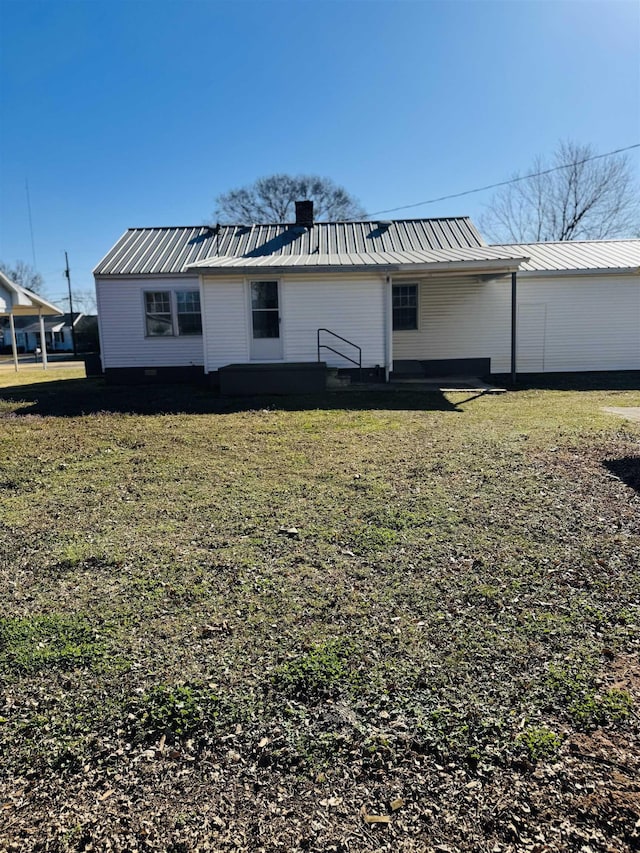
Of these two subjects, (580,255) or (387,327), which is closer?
(387,327)

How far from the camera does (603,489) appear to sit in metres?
5.29

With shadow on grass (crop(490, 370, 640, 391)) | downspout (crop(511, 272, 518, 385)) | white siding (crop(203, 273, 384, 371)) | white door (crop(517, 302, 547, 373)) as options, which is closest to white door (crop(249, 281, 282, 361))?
white siding (crop(203, 273, 384, 371))

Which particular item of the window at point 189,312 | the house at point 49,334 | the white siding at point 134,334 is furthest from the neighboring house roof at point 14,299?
the house at point 49,334

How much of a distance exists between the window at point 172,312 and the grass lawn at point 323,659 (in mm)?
10231

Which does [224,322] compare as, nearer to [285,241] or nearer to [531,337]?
[285,241]

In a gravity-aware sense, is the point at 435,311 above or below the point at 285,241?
below

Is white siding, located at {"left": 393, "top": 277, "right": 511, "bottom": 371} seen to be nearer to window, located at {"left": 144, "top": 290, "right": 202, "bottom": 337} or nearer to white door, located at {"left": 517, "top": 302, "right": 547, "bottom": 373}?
white door, located at {"left": 517, "top": 302, "right": 547, "bottom": 373}

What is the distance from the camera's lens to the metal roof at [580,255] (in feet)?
49.5

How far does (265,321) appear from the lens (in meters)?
13.2

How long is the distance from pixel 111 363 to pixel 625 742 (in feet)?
50.8

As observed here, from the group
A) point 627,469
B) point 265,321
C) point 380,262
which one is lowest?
point 627,469

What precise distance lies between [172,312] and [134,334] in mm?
1236

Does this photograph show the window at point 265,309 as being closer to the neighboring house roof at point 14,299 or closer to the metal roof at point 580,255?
the metal roof at point 580,255

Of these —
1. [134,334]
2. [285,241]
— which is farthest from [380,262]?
[134,334]
